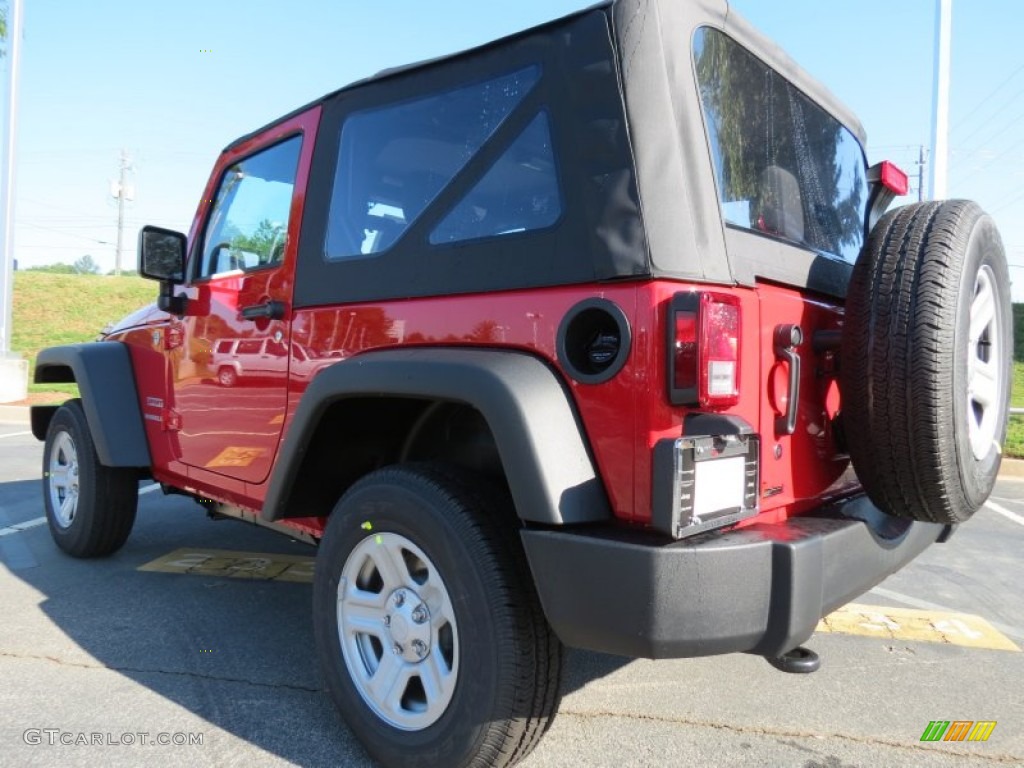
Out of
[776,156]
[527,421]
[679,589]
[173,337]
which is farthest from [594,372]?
[173,337]

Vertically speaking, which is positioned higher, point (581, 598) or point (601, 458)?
point (601, 458)

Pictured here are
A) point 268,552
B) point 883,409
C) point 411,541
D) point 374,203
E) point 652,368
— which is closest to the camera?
point 652,368

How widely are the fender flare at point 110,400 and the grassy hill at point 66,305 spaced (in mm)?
22914

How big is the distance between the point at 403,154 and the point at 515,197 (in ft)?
1.77

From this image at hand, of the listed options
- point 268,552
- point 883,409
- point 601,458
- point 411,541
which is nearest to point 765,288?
point 883,409

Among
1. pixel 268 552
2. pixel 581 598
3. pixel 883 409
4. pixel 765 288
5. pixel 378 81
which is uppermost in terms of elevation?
pixel 378 81

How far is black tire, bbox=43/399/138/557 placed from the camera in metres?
3.93

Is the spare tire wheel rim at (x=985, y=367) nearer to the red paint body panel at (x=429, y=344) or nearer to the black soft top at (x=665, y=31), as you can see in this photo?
the red paint body panel at (x=429, y=344)

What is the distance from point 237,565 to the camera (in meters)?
4.14

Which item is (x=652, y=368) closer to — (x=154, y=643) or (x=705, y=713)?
(x=705, y=713)

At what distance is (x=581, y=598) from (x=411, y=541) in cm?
56

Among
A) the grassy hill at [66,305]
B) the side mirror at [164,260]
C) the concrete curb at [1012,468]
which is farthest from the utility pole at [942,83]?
the grassy hill at [66,305]

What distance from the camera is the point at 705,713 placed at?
2.52 metres

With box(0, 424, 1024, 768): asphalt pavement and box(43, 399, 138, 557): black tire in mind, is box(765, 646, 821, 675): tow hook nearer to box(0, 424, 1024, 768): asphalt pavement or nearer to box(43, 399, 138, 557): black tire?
box(0, 424, 1024, 768): asphalt pavement
